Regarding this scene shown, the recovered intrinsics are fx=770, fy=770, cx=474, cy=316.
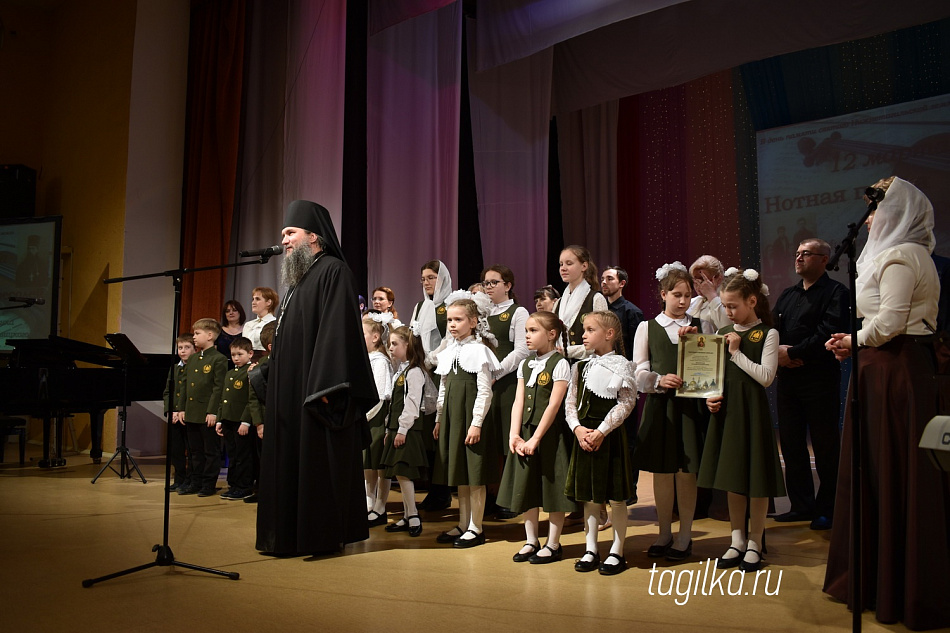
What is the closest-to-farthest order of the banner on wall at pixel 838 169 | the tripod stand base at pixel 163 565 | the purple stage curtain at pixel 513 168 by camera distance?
the tripod stand base at pixel 163 565 < the banner on wall at pixel 838 169 < the purple stage curtain at pixel 513 168

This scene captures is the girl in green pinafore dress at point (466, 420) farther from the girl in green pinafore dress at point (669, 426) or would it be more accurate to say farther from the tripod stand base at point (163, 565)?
the tripod stand base at point (163, 565)

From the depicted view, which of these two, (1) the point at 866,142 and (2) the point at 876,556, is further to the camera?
(1) the point at 866,142

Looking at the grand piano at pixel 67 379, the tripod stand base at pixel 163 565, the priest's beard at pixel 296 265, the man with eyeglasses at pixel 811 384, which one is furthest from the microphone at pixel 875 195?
the grand piano at pixel 67 379

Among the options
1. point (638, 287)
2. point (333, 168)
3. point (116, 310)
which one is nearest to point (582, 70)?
point (638, 287)

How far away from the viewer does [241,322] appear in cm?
786

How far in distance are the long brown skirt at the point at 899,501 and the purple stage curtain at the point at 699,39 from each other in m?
4.80

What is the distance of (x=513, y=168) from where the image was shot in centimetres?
849

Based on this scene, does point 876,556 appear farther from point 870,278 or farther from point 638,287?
point 638,287

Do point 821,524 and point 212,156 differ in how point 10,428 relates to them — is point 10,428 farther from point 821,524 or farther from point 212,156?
point 821,524

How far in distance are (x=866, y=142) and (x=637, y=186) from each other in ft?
9.56

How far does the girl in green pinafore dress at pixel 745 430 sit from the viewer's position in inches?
150

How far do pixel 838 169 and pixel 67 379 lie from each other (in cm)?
821

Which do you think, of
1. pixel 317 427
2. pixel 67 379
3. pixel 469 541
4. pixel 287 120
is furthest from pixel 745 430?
pixel 67 379

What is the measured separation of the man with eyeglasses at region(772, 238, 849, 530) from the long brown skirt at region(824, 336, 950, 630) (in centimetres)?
188
